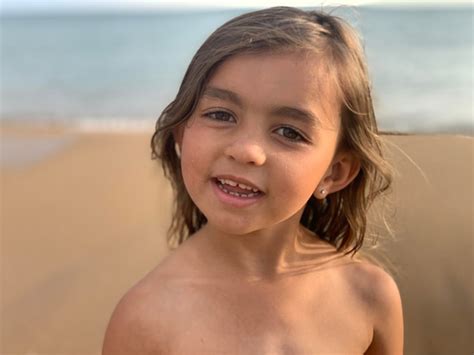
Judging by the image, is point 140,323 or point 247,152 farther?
point 140,323

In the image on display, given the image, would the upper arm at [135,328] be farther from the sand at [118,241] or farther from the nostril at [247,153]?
the sand at [118,241]

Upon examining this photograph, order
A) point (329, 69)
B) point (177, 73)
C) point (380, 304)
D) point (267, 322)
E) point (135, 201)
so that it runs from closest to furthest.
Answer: point (329, 69) → point (267, 322) → point (380, 304) → point (135, 201) → point (177, 73)

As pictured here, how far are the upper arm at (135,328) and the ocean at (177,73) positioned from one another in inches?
43.2

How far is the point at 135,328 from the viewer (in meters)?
1.73

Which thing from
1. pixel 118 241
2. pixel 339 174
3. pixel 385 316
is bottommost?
pixel 118 241

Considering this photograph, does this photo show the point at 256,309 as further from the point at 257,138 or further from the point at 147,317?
the point at 257,138

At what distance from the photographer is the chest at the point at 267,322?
5.73 feet

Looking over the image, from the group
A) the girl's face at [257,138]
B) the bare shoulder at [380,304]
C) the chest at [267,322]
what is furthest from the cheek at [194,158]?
the bare shoulder at [380,304]

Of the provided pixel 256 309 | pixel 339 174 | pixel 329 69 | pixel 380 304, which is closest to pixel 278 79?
pixel 329 69

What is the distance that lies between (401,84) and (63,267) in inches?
155

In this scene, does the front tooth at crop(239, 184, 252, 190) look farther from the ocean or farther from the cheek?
the ocean

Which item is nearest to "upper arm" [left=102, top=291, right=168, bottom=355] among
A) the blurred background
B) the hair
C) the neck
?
the neck

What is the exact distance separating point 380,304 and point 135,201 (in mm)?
2000

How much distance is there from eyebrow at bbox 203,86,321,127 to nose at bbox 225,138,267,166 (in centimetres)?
9
